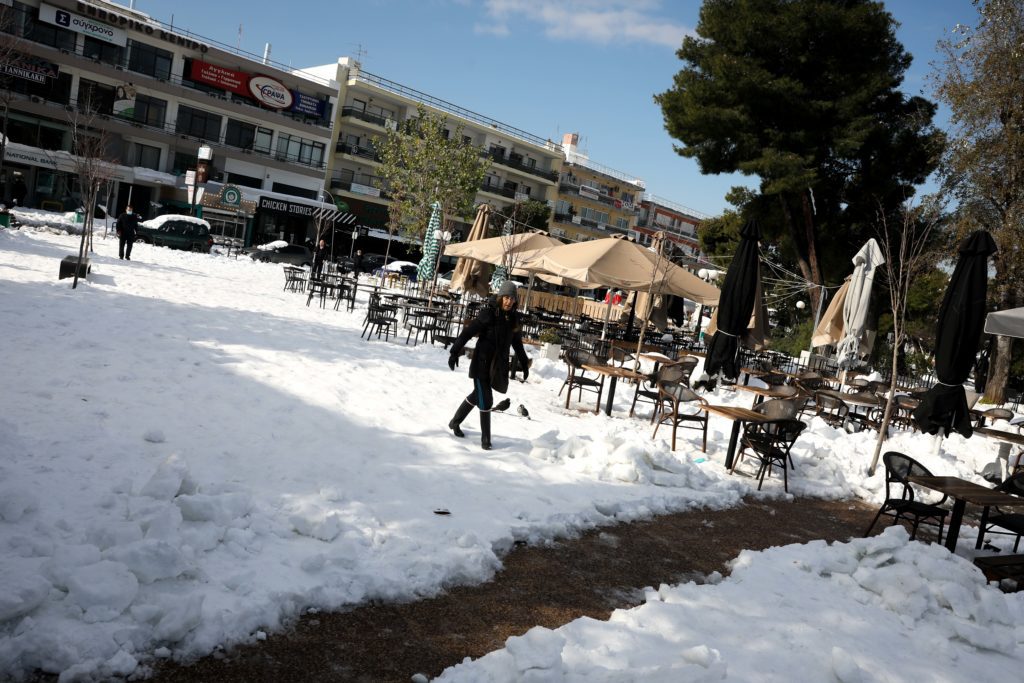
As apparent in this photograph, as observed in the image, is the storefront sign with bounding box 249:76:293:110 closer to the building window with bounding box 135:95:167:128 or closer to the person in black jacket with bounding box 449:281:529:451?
the building window with bounding box 135:95:167:128

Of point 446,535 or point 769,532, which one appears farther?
point 769,532

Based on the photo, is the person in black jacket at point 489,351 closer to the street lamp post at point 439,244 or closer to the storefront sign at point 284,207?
the street lamp post at point 439,244

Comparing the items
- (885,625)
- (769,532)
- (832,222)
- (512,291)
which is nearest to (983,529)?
(769,532)

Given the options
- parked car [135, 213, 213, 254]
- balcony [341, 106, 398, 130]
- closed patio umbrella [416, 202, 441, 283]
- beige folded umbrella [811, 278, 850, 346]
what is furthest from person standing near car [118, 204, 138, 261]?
balcony [341, 106, 398, 130]

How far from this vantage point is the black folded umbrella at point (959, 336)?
7117 mm

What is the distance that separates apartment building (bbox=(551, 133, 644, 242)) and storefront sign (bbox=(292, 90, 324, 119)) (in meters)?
22.6

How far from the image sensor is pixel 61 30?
39.1 metres

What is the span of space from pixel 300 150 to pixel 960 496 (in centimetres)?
4756

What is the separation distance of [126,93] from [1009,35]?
4018cm

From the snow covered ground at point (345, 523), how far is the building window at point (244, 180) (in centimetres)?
3739

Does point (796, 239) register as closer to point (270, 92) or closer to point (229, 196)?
point (229, 196)

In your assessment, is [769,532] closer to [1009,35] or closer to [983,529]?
[983,529]

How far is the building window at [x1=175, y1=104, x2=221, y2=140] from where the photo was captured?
43219 mm

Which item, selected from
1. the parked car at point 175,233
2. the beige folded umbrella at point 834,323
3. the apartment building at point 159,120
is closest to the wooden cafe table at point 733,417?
the beige folded umbrella at point 834,323
